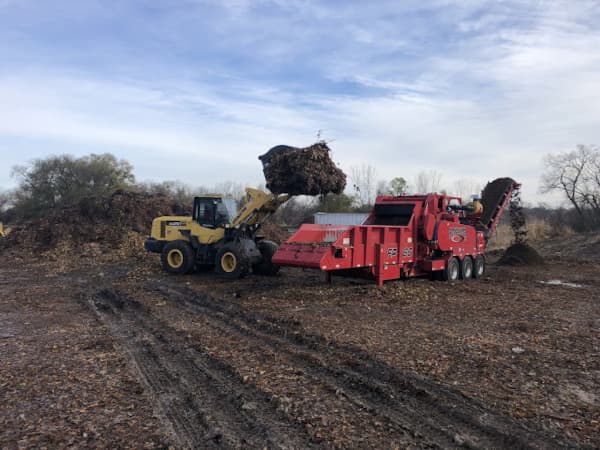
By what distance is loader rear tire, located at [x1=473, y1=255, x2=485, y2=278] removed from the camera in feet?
50.1

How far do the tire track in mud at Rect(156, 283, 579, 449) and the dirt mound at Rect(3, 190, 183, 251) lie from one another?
58.5 ft

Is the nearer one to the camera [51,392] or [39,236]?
[51,392]

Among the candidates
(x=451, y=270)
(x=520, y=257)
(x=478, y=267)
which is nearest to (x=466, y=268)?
(x=478, y=267)

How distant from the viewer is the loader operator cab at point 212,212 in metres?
15.1

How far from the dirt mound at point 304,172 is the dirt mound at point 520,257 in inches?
378

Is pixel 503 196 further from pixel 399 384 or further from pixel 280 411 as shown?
pixel 280 411

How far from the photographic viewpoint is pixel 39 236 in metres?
23.4

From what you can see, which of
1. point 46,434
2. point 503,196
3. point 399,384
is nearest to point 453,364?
point 399,384

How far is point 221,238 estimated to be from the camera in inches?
589

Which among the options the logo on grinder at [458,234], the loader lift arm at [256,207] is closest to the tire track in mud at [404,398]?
the loader lift arm at [256,207]

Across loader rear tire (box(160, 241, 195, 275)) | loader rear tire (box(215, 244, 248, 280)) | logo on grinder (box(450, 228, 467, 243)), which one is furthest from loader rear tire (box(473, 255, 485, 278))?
loader rear tire (box(160, 241, 195, 275))

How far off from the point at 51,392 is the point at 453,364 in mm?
4649

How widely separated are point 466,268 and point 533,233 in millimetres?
18044

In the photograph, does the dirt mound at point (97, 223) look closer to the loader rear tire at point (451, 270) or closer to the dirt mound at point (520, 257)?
the loader rear tire at point (451, 270)
